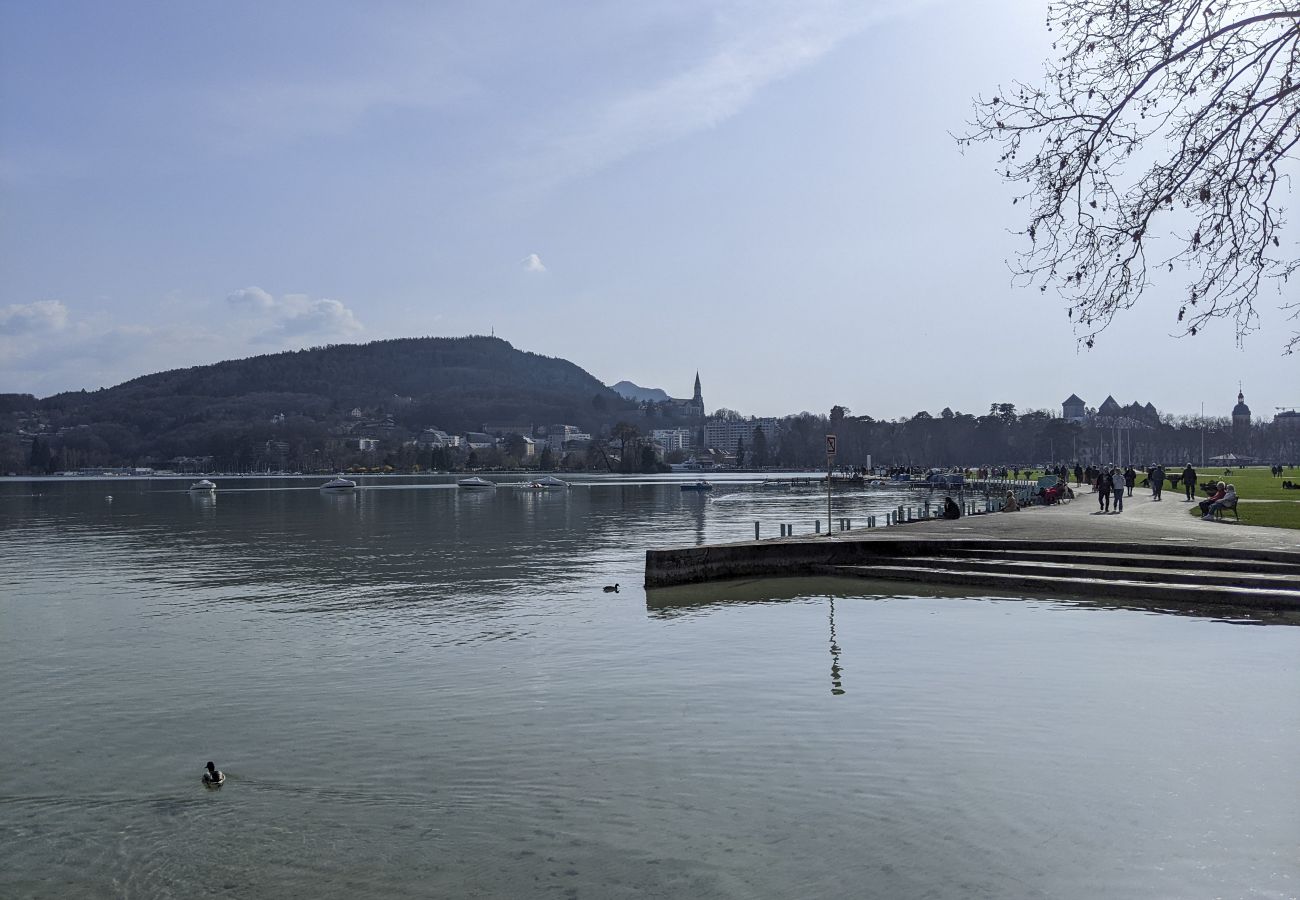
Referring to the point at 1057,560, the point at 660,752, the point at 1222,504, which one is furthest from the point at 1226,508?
the point at 660,752

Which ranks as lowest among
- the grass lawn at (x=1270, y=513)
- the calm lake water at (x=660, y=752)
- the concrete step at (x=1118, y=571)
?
the calm lake water at (x=660, y=752)

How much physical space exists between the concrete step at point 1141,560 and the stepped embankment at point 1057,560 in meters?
0.02

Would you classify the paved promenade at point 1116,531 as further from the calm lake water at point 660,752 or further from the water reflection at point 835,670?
the water reflection at point 835,670

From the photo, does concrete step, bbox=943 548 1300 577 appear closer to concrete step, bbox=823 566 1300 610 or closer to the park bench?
concrete step, bbox=823 566 1300 610

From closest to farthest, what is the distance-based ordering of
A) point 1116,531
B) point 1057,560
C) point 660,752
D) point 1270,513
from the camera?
point 660,752, point 1057,560, point 1116,531, point 1270,513

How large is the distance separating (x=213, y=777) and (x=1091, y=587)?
16512 millimetres

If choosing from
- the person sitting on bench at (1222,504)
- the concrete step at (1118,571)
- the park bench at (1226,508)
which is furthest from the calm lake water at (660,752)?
the park bench at (1226,508)

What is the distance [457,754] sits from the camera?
32.2ft

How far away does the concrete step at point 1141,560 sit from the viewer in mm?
19344

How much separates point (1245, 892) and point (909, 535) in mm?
20991

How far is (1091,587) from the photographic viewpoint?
64.4 feet

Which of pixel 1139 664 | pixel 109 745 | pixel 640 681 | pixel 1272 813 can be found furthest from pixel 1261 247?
pixel 109 745

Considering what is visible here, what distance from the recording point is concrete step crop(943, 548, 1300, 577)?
1934cm

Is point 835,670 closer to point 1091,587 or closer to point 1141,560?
point 1091,587
